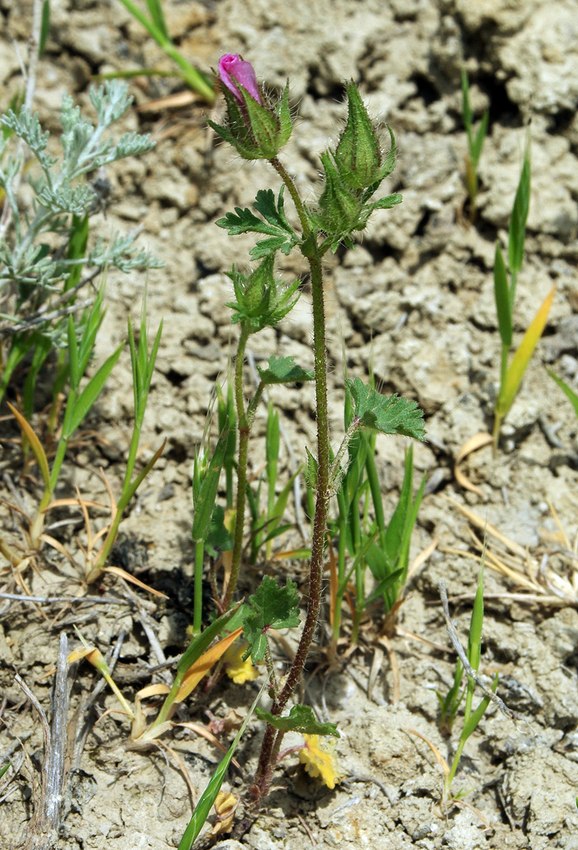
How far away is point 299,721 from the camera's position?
2020 mm

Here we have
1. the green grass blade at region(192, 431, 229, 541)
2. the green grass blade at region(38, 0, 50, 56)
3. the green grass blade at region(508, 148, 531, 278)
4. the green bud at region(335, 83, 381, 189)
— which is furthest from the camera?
the green grass blade at region(38, 0, 50, 56)

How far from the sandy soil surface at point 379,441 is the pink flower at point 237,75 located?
1.10 ft

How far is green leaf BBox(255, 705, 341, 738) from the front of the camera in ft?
6.60

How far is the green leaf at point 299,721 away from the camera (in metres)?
2.01

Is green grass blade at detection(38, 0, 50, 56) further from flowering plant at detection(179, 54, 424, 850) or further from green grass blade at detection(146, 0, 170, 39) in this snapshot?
flowering plant at detection(179, 54, 424, 850)

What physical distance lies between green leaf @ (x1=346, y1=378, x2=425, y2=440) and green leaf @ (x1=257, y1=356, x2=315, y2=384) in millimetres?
159

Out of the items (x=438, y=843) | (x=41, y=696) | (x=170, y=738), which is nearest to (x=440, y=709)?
(x=438, y=843)

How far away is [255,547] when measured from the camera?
2.63 m

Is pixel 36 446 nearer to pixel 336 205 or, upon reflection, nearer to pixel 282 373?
pixel 282 373

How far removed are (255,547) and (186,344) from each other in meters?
0.90

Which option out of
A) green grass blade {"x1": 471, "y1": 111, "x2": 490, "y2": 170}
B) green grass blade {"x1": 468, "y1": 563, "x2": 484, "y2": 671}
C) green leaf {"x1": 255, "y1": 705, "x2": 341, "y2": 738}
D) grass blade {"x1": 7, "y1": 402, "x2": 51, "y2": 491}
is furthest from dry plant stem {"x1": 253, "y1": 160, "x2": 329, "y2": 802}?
green grass blade {"x1": 471, "y1": 111, "x2": 490, "y2": 170}

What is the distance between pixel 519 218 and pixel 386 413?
124 centimetres

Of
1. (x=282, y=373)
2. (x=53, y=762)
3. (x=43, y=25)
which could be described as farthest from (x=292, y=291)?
(x=43, y=25)

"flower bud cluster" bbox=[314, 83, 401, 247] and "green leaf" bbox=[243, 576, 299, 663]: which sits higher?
"flower bud cluster" bbox=[314, 83, 401, 247]
